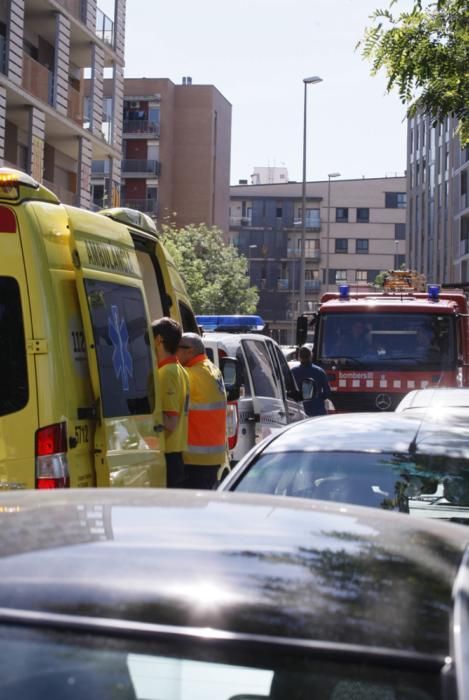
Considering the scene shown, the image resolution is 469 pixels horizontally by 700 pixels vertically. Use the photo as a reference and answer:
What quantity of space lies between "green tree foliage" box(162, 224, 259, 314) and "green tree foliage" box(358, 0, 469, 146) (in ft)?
141

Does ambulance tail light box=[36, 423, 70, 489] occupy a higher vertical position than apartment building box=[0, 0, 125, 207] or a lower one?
lower

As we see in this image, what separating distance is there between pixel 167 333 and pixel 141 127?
67.2 meters

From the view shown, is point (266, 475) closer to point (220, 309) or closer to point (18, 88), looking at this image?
point (18, 88)

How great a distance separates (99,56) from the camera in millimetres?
36188

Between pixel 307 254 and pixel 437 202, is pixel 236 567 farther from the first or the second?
pixel 307 254

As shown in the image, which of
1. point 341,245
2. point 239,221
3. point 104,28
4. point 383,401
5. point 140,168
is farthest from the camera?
point 341,245

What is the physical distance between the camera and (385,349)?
16.7 m

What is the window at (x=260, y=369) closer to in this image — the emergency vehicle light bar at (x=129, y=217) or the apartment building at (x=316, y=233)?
the emergency vehicle light bar at (x=129, y=217)

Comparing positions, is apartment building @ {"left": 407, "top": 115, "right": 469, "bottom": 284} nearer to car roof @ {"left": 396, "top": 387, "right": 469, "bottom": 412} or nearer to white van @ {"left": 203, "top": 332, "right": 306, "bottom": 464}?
white van @ {"left": 203, "top": 332, "right": 306, "bottom": 464}

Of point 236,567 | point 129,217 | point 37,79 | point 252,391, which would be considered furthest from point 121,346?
point 37,79

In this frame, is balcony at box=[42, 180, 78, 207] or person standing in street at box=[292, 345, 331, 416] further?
balcony at box=[42, 180, 78, 207]

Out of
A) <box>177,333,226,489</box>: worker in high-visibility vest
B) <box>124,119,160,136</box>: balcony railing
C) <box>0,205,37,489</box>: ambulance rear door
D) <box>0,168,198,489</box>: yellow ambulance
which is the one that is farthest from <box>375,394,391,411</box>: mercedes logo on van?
<box>124,119,160,136</box>: balcony railing

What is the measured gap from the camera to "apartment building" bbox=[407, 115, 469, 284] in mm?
67250

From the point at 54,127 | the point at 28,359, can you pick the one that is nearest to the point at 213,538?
the point at 28,359
